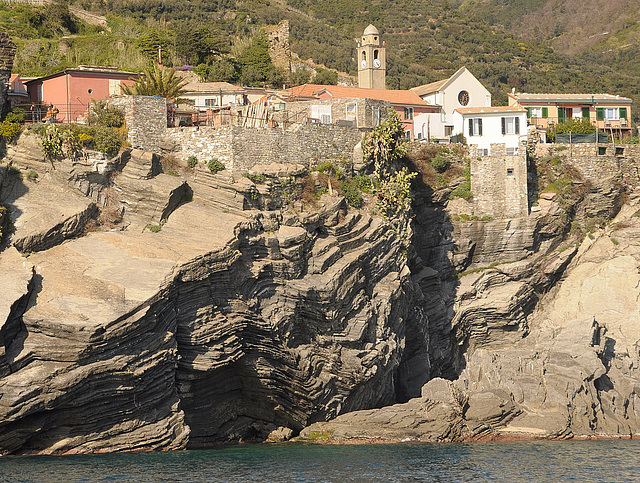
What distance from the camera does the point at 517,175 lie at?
5822cm

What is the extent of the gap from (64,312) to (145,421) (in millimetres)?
6030

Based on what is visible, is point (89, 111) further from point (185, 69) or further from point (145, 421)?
point (185, 69)

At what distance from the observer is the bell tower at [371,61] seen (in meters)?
73.1

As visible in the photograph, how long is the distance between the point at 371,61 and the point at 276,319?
36222 millimetres

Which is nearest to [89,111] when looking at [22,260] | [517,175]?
[22,260]

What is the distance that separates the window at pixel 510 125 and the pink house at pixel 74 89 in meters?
25.8

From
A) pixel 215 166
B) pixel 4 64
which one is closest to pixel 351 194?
pixel 215 166

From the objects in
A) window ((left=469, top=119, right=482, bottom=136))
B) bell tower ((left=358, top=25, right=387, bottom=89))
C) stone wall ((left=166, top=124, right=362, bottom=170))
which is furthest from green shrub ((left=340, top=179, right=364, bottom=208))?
bell tower ((left=358, top=25, right=387, bottom=89))

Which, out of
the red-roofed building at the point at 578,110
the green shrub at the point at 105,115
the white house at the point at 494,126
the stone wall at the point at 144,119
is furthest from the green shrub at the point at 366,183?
the red-roofed building at the point at 578,110

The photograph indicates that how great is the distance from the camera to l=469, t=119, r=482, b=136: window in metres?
62.8

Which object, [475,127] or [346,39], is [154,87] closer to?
[475,127]

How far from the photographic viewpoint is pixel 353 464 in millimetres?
37344

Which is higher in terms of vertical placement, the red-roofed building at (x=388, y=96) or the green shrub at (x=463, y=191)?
the red-roofed building at (x=388, y=96)

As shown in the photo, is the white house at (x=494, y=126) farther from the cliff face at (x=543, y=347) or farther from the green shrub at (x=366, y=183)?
the green shrub at (x=366, y=183)
